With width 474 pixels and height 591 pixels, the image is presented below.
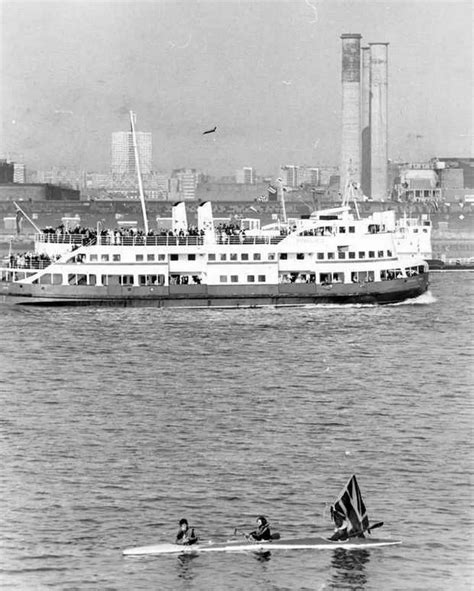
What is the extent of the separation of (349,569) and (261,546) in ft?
6.23

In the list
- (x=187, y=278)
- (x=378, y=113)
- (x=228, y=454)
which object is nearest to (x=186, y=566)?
(x=228, y=454)

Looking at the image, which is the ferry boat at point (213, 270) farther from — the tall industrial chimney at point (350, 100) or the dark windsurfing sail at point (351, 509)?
the tall industrial chimney at point (350, 100)

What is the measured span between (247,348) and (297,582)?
34.5m

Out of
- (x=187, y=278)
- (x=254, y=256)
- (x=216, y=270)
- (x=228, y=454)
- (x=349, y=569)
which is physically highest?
(x=254, y=256)

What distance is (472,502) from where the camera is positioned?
31.9 metres

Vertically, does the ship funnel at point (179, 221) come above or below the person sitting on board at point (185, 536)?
above

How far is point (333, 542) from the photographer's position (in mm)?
28500

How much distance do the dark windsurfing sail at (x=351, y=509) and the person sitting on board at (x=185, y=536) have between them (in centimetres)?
293

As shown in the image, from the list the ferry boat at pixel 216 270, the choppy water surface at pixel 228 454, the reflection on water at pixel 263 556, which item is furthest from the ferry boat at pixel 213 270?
the reflection on water at pixel 263 556

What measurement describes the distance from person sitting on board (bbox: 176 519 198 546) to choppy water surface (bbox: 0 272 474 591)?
1.30ft

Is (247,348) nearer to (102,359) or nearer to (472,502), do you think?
(102,359)

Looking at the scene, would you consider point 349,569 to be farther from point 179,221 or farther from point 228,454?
point 179,221

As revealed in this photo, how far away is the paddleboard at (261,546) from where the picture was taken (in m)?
27.9

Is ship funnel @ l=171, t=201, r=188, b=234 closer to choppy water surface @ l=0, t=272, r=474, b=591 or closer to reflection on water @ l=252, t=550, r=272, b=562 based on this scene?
choppy water surface @ l=0, t=272, r=474, b=591
